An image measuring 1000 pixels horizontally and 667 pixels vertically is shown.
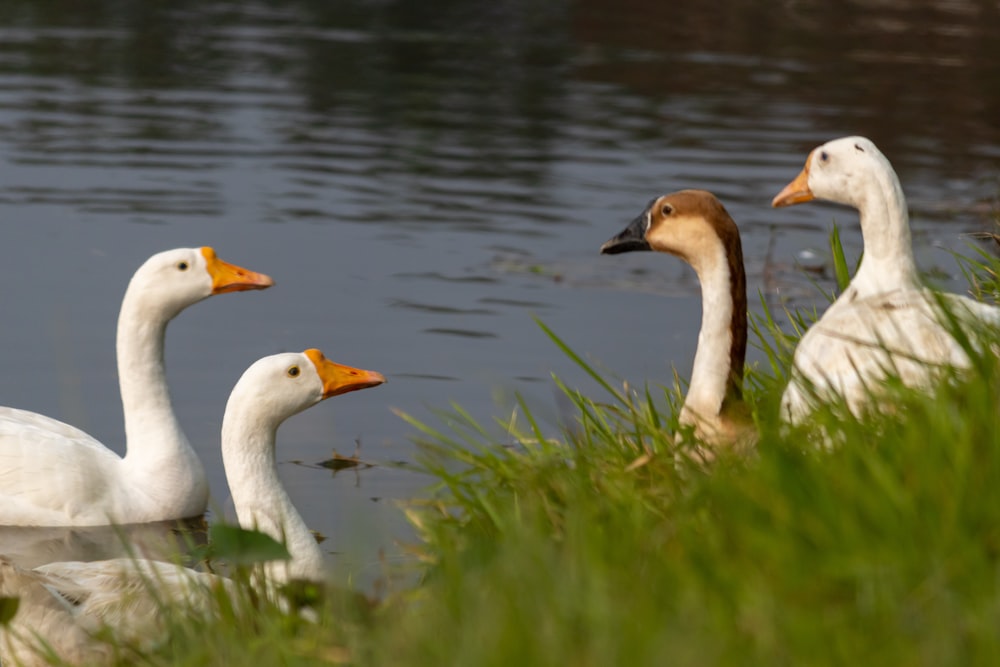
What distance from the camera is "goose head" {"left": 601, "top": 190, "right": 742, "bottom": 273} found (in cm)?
616

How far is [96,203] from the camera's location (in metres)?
14.4

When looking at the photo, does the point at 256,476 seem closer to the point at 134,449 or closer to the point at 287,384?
the point at 287,384

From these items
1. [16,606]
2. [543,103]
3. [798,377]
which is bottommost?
[543,103]

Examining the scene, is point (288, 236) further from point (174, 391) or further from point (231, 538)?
point (231, 538)

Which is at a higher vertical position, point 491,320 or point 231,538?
point 231,538

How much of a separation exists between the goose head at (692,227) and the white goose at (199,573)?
1634 mm

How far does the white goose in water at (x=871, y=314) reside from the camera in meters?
4.67

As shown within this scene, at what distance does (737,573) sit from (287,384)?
3.70 m

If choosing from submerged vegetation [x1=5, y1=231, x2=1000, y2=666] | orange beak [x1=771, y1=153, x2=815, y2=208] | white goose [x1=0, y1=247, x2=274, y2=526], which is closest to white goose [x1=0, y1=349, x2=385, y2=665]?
submerged vegetation [x1=5, y1=231, x2=1000, y2=666]

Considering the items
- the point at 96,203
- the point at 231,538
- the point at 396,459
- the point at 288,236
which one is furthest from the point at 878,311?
the point at 96,203

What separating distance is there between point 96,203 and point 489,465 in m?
9.89

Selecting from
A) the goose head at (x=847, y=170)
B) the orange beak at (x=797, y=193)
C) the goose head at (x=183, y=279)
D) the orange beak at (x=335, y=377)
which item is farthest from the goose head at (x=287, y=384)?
the goose head at (x=847, y=170)

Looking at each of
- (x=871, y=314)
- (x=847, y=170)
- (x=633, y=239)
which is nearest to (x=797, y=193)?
(x=847, y=170)

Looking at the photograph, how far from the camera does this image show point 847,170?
6.36m
